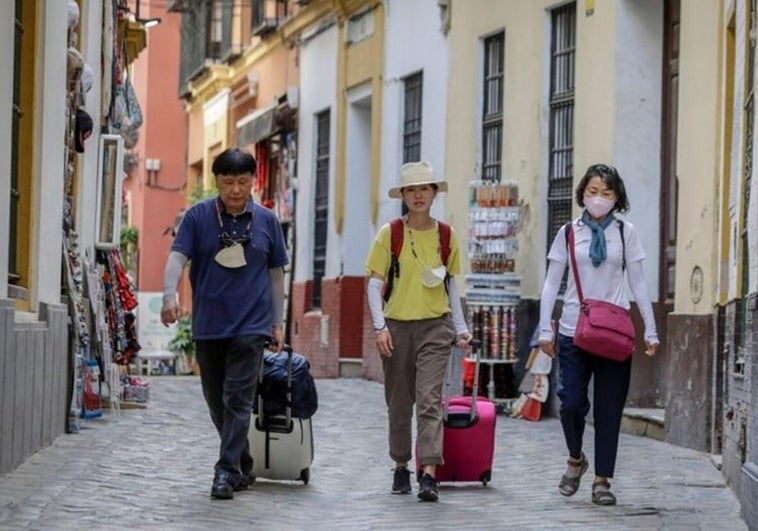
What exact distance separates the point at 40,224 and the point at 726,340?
4396 millimetres

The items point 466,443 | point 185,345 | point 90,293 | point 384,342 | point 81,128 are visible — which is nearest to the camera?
point 384,342

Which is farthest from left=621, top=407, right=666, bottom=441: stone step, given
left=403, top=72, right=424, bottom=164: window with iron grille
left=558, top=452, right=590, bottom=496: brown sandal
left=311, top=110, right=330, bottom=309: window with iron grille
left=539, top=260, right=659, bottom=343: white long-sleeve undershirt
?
left=311, top=110, right=330, bottom=309: window with iron grille

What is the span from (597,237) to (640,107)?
667cm

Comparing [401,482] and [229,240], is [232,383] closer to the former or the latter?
[229,240]

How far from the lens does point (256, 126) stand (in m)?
31.9

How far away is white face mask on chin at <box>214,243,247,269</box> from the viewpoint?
1055cm

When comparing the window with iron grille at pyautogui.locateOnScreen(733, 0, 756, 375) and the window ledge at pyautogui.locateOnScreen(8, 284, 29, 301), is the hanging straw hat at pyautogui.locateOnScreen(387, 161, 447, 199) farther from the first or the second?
the window ledge at pyautogui.locateOnScreen(8, 284, 29, 301)

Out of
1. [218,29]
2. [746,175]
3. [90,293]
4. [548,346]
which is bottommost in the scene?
[548,346]

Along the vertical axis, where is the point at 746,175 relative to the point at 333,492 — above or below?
above

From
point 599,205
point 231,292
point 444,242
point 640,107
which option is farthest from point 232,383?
point 640,107

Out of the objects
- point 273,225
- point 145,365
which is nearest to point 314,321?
point 145,365

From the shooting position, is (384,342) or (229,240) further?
(384,342)

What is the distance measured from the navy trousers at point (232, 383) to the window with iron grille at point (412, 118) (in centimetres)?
Answer: 1316

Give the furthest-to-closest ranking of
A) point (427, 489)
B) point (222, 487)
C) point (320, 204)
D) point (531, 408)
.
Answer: point (320, 204)
point (531, 408)
point (427, 489)
point (222, 487)
